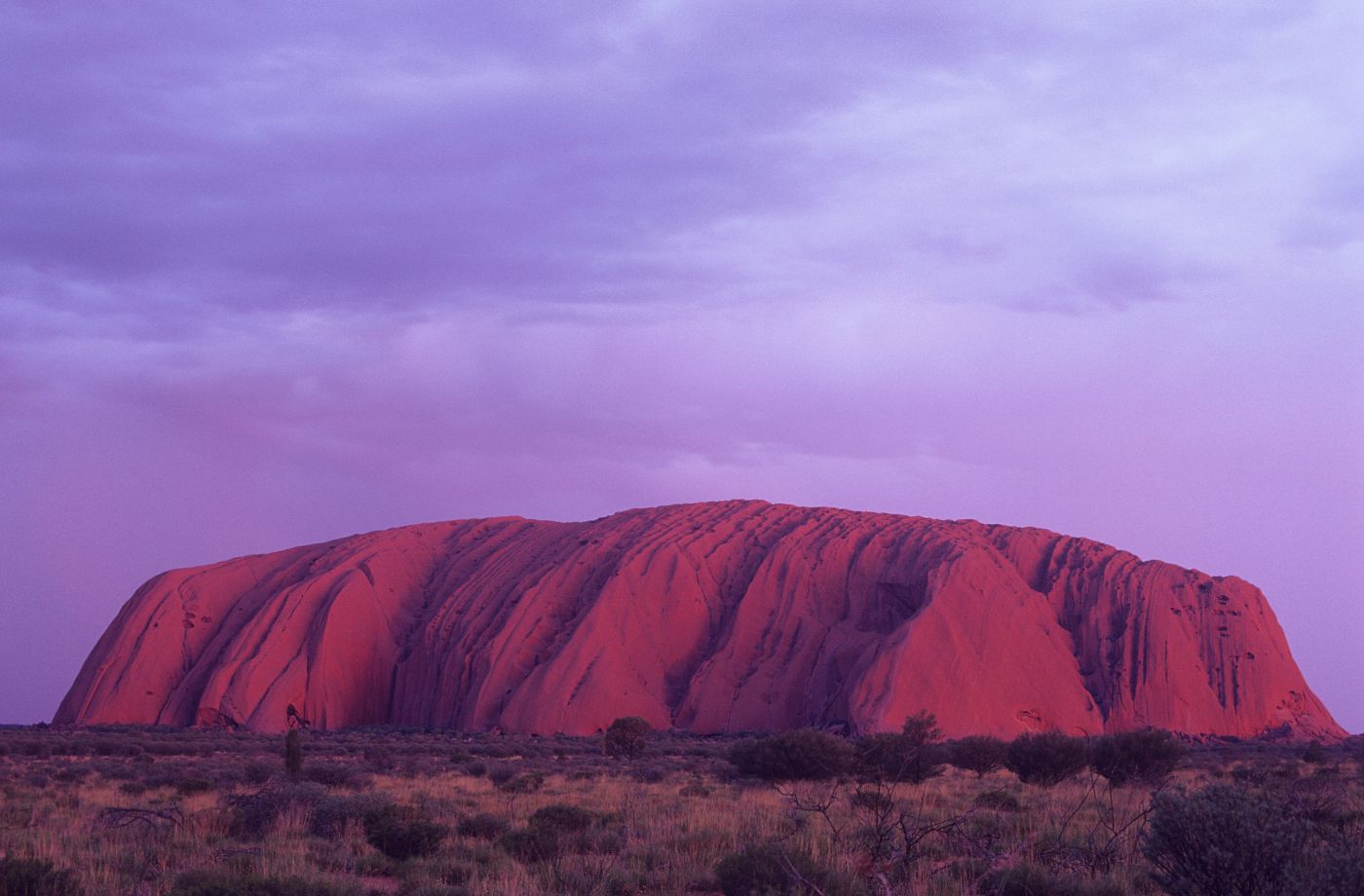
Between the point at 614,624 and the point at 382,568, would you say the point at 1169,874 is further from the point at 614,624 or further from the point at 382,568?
the point at 382,568

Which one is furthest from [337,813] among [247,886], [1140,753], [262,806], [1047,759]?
[1140,753]

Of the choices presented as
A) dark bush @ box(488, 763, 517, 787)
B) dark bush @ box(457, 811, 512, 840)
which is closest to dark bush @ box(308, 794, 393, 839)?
dark bush @ box(457, 811, 512, 840)

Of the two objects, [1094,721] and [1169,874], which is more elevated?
[1169,874]

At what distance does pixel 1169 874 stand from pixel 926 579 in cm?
5665

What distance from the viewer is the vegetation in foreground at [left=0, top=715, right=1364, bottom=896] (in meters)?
8.45

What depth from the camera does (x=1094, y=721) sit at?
6131 centimetres

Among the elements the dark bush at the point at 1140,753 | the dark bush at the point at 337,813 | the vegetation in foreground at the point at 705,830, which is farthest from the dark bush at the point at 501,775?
the dark bush at the point at 1140,753

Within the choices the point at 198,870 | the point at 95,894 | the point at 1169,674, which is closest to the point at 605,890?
the point at 198,870

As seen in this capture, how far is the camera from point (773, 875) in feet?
29.8

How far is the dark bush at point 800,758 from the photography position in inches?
1006

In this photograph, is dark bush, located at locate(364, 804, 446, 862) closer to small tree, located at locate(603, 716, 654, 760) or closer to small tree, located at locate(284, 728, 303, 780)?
small tree, located at locate(284, 728, 303, 780)

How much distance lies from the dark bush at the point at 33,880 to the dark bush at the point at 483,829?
19.2ft

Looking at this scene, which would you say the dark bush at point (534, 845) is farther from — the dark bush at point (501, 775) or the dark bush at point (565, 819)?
the dark bush at point (501, 775)

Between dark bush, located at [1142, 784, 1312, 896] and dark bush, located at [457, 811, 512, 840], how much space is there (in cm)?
890
